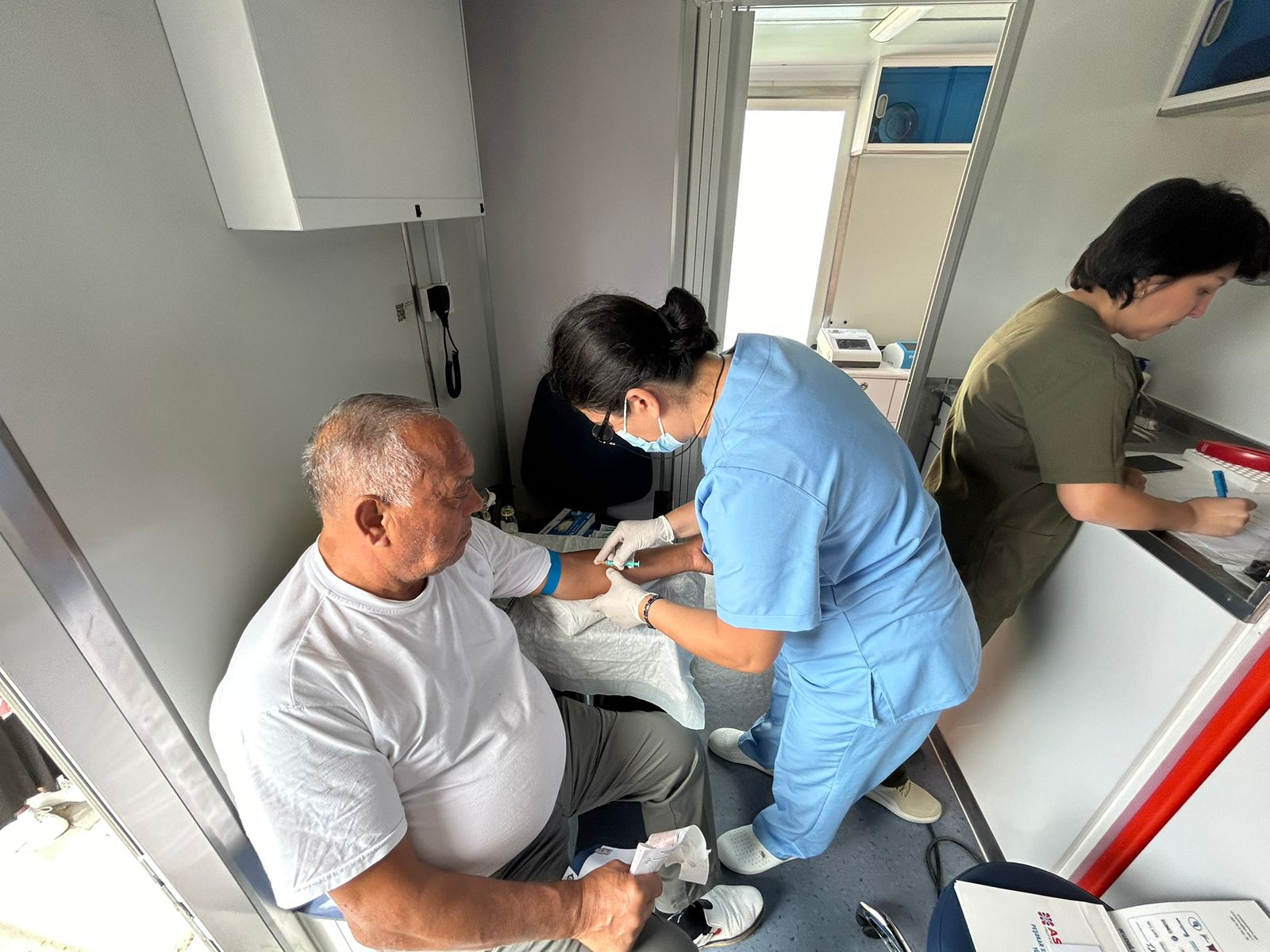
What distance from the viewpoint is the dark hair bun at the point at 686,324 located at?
0.92 m

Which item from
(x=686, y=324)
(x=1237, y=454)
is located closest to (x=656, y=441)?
(x=686, y=324)

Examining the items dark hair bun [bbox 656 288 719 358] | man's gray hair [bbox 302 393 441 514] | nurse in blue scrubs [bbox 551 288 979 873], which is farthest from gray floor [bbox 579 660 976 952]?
dark hair bun [bbox 656 288 719 358]

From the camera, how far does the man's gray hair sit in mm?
838

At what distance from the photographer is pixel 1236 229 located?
A: 964mm

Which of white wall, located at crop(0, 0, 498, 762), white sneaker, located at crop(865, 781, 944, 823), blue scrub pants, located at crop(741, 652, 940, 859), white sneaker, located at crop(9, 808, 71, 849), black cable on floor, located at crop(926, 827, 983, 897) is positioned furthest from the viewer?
white sneaker, located at crop(865, 781, 944, 823)

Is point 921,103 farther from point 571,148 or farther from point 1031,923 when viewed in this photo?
point 1031,923

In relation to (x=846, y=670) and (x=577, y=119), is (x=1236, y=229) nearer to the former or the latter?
(x=846, y=670)

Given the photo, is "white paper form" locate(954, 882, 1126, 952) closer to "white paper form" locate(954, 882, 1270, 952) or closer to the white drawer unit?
"white paper form" locate(954, 882, 1270, 952)

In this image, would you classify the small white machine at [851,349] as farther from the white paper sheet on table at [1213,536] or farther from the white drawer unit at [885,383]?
the white paper sheet on table at [1213,536]

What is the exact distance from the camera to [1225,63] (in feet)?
4.53

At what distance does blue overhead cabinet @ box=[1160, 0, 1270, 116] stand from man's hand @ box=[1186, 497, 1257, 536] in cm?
95

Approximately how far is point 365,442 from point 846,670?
98cm

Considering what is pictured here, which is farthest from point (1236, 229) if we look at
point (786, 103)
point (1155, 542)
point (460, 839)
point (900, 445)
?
point (786, 103)

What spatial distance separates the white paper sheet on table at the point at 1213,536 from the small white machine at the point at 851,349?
1.77 metres
